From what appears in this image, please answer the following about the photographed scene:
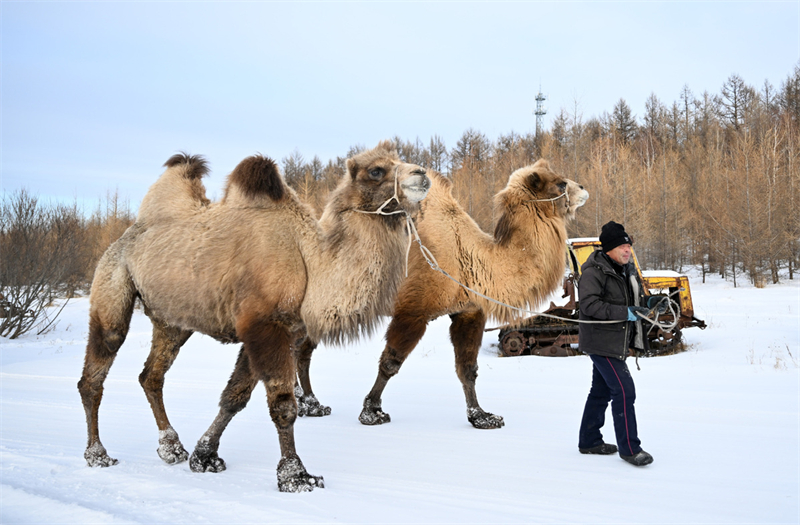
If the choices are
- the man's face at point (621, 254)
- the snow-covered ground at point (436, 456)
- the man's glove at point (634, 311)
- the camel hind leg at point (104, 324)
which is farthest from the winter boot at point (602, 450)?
the camel hind leg at point (104, 324)

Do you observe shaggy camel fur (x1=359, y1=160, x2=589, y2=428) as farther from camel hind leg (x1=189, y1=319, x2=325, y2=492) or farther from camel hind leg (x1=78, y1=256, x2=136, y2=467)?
camel hind leg (x1=78, y1=256, x2=136, y2=467)

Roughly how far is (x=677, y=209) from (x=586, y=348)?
32018 mm

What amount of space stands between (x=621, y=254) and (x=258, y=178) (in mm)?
2990

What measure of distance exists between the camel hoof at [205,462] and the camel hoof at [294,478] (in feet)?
2.57

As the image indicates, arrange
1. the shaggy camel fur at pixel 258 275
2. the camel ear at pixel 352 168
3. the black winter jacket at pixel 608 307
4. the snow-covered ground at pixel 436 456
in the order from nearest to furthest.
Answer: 1. the snow-covered ground at pixel 436 456
2. the shaggy camel fur at pixel 258 275
3. the camel ear at pixel 352 168
4. the black winter jacket at pixel 608 307

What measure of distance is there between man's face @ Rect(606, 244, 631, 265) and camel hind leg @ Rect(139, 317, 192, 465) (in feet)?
12.6

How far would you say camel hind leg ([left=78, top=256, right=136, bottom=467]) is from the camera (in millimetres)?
5086

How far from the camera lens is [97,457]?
4.84 m

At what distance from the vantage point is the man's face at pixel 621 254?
495 centimetres

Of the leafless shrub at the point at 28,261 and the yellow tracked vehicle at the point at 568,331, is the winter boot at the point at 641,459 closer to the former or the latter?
the yellow tracked vehicle at the point at 568,331

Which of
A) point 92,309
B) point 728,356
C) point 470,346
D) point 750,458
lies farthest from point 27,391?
point 728,356

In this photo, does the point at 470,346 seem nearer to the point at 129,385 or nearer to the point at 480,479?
the point at 480,479

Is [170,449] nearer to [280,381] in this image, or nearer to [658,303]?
[280,381]

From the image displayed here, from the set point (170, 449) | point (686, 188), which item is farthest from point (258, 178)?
point (686, 188)
